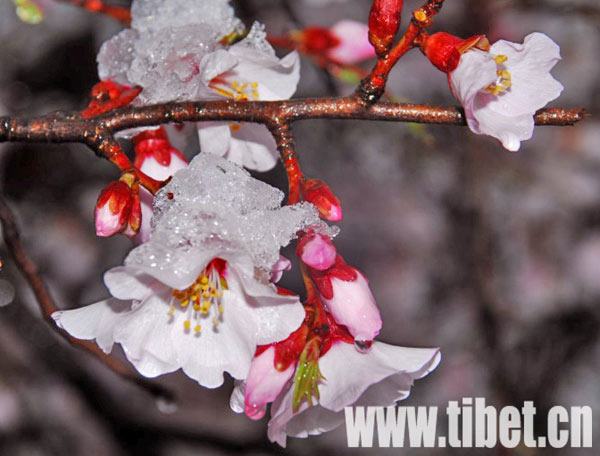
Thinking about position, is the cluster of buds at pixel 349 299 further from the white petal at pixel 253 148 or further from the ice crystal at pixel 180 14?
the ice crystal at pixel 180 14

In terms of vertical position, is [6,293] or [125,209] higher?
[125,209]

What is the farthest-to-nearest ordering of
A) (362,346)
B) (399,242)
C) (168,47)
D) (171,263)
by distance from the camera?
(399,242) < (168,47) < (362,346) < (171,263)

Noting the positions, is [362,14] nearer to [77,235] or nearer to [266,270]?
[77,235]

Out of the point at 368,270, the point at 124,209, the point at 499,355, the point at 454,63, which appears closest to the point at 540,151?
the point at 368,270

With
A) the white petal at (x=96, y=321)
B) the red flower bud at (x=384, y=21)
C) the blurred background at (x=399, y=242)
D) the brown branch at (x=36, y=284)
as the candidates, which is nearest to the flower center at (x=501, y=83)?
the red flower bud at (x=384, y=21)

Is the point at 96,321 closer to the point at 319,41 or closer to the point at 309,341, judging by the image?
the point at 309,341

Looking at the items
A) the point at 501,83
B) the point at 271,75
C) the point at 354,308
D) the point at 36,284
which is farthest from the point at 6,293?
the point at 501,83
